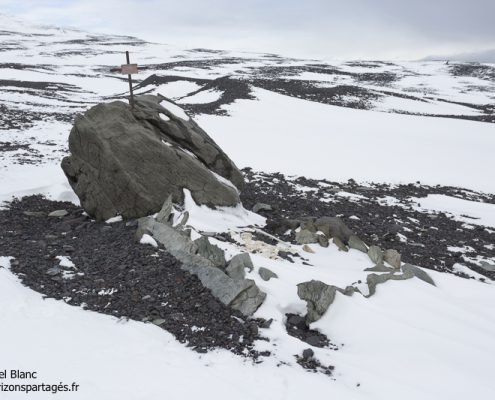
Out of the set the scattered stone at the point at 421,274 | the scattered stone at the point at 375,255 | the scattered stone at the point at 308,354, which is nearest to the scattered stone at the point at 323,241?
the scattered stone at the point at 375,255

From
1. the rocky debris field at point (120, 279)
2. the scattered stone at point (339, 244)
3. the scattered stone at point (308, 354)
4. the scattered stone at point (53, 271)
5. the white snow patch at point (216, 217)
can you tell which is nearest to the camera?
the scattered stone at point (308, 354)

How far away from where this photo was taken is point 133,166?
38.7ft

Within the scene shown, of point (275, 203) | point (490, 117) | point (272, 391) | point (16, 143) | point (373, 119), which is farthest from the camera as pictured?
point (490, 117)

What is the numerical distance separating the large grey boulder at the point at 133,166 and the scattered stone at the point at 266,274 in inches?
158

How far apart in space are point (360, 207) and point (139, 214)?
8.56 m

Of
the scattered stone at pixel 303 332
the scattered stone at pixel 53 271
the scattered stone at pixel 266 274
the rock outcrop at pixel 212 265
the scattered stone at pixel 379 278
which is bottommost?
the scattered stone at pixel 303 332

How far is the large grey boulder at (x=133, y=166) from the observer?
11648 mm

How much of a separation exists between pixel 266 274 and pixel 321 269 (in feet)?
6.24

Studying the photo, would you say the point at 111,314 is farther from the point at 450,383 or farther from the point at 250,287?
the point at 450,383

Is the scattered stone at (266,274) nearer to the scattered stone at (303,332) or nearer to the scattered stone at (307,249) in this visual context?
the scattered stone at (303,332)

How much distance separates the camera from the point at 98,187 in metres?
12.0

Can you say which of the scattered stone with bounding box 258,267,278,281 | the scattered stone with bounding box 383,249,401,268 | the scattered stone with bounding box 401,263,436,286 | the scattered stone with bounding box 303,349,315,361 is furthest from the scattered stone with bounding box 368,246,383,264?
the scattered stone with bounding box 303,349,315,361

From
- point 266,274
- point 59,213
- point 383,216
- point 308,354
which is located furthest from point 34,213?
point 383,216

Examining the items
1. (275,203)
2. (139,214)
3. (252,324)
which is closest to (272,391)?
(252,324)
